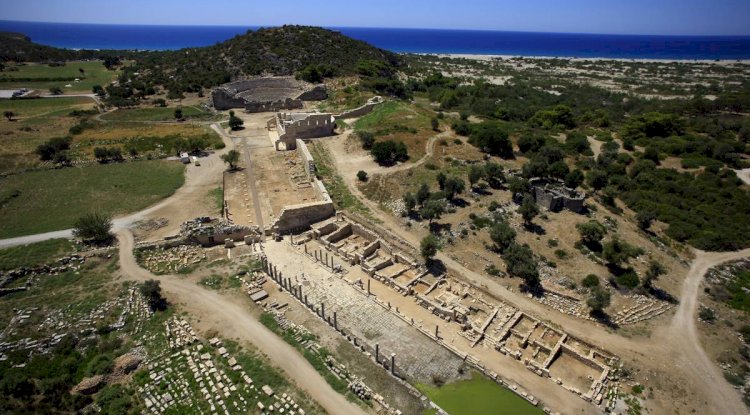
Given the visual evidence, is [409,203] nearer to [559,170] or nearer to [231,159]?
[559,170]

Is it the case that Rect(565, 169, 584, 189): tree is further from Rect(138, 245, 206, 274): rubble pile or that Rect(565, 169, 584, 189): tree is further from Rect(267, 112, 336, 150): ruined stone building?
Rect(138, 245, 206, 274): rubble pile

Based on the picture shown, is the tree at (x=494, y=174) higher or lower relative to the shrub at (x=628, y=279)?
higher

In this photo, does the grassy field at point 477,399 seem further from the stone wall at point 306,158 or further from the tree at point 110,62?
the tree at point 110,62

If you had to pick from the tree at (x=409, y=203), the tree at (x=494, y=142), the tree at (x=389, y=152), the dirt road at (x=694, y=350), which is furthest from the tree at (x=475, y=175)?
the dirt road at (x=694, y=350)

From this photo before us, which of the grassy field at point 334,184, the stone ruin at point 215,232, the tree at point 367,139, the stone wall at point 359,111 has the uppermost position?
the stone wall at point 359,111

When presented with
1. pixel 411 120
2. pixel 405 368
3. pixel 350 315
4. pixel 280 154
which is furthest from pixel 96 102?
pixel 405 368

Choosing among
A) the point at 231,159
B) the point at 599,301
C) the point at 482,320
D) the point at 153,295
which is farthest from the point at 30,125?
the point at 599,301
